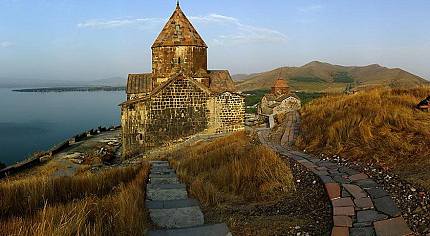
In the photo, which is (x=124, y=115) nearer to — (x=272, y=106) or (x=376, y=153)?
(x=376, y=153)

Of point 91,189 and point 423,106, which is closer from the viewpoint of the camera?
point 91,189

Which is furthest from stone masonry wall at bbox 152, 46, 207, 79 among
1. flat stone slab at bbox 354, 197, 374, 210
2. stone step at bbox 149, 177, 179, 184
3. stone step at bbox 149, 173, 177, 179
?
flat stone slab at bbox 354, 197, 374, 210

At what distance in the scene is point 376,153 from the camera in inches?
231

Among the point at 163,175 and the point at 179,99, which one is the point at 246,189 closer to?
the point at 163,175

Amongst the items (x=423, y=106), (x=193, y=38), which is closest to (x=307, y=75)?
(x=193, y=38)

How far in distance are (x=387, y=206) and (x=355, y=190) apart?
1.88 ft

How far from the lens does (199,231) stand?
3623 mm

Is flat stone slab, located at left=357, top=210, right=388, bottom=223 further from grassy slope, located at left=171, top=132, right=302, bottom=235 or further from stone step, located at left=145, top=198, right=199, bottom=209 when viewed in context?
stone step, located at left=145, top=198, right=199, bottom=209

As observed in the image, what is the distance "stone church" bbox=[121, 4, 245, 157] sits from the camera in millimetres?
17312

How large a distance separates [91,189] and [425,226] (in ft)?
14.5

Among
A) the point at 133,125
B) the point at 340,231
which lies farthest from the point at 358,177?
the point at 133,125

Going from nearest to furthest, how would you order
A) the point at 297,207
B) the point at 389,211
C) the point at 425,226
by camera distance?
the point at 425,226 < the point at 389,211 < the point at 297,207

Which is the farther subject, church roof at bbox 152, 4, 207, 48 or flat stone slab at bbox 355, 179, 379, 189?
church roof at bbox 152, 4, 207, 48

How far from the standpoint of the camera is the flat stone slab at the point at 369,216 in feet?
12.6
